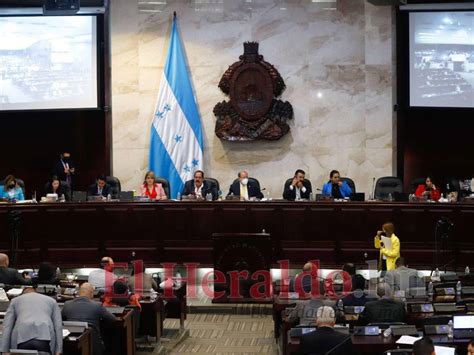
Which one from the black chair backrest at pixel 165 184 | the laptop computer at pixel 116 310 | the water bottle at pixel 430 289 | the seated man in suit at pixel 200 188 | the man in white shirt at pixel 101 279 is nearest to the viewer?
the laptop computer at pixel 116 310

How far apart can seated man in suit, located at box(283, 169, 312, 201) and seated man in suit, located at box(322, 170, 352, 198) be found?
353 mm

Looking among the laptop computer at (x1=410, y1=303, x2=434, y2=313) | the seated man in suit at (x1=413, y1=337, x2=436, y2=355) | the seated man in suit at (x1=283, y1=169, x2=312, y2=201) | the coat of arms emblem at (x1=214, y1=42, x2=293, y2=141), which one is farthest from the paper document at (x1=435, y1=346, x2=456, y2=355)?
the coat of arms emblem at (x1=214, y1=42, x2=293, y2=141)

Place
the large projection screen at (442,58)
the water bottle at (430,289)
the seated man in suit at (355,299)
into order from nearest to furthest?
1. the seated man in suit at (355,299)
2. the water bottle at (430,289)
3. the large projection screen at (442,58)

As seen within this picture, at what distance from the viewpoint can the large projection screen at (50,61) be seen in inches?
749

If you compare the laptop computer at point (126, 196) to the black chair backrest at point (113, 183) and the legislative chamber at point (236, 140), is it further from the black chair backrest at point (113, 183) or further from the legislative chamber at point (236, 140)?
the black chair backrest at point (113, 183)

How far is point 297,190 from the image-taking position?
16609mm

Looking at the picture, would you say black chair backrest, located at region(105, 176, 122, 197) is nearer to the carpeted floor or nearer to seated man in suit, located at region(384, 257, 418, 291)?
the carpeted floor

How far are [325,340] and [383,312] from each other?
168 centimetres

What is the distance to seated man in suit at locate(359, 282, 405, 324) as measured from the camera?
10.3 m

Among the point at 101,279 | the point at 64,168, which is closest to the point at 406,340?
the point at 101,279

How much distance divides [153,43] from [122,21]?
734 millimetres

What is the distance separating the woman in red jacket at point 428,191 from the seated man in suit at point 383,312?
20.1 feet

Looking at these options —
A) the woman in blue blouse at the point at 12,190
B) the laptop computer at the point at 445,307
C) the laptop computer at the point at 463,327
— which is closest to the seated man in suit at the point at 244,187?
the woman in blue blouse at the point at 12,190

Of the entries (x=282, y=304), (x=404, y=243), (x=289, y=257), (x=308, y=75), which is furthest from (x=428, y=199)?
(x=282, y=304)
